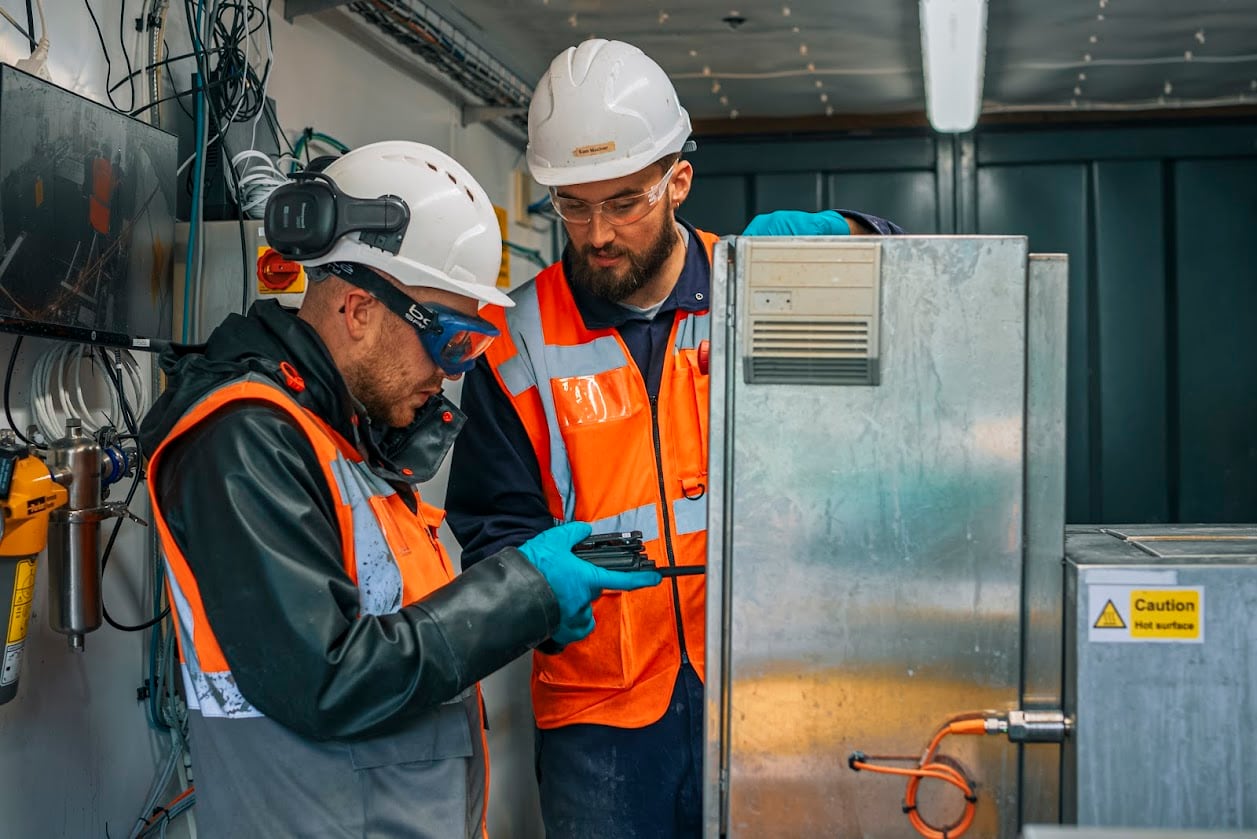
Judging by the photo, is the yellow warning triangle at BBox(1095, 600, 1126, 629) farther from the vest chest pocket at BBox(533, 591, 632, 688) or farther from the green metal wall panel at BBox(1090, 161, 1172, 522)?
the green metal wall panel at BBox(1090, 161, 1172, 522)

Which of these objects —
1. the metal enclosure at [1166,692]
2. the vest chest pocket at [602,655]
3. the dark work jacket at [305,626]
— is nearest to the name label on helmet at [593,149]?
the dark work jacket at [305,626]

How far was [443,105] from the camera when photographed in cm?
419

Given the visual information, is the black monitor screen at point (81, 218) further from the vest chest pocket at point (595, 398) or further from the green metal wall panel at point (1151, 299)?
the green metal wall panel at point (1151, 299)

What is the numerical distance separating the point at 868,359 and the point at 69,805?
1.76 meters

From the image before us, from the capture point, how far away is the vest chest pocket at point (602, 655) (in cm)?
203

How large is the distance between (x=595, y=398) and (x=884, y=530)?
0.77 meters

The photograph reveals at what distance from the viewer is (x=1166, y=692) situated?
129 cm

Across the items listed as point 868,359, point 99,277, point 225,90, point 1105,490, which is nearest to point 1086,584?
point 868,359

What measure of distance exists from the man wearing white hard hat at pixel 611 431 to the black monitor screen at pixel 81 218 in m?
0.70

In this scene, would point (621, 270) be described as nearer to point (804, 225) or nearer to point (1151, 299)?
point (804, 225)

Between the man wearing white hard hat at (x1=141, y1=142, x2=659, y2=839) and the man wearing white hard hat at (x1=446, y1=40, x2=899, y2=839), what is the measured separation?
26cm

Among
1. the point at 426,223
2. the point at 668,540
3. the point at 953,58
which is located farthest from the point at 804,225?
the point at 953,58

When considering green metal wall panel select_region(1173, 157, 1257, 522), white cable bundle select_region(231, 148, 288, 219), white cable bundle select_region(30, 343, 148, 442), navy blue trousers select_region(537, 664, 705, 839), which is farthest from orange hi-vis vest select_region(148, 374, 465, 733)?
green metal wall panel select_region(1173, 157, 1257, 522)

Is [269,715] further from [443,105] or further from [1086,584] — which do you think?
[443,105]
